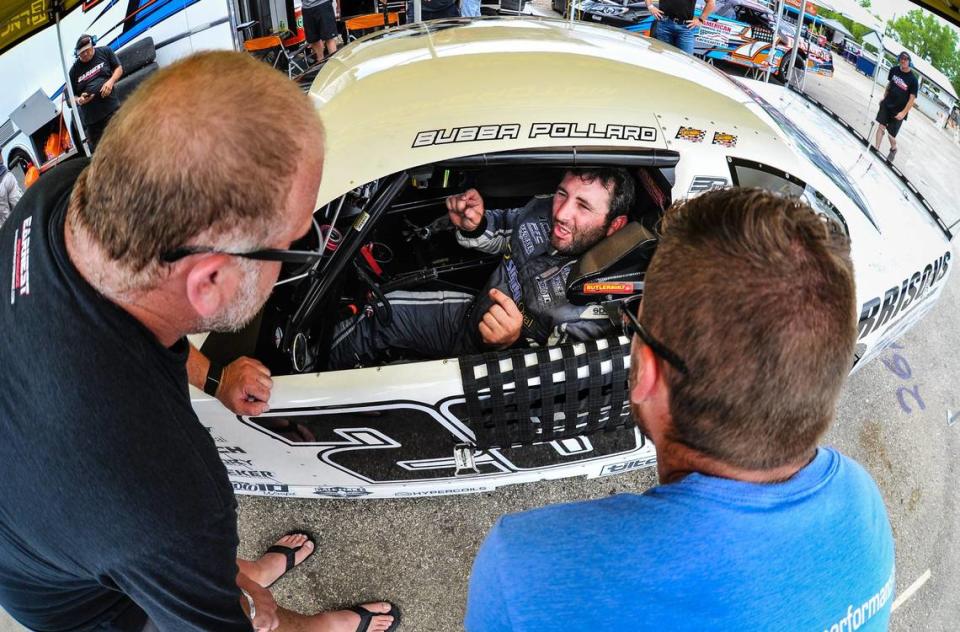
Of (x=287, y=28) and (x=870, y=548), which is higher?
(x=870, y=548)

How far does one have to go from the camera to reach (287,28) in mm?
4953

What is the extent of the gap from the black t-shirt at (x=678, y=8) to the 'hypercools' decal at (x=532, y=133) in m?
3.49

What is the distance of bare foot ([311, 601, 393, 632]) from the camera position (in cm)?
219

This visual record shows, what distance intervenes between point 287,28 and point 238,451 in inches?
153

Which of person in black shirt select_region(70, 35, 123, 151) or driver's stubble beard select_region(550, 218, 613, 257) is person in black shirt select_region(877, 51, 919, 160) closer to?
driver's stubble beard select_region(550, 218, 613, 257)

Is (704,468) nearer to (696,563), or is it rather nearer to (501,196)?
(696,563)

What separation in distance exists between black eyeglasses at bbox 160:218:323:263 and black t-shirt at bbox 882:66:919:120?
3.22 m

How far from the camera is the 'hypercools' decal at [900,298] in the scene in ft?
7.48

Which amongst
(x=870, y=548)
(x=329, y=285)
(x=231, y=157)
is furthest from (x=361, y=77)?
(x=870, y=548)

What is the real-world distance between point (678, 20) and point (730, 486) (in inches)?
196

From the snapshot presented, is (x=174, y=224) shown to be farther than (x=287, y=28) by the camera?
No

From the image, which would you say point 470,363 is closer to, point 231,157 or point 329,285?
point 329,285

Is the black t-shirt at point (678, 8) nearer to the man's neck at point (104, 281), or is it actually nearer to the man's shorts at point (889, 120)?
the man's shorts at point (889, 120)

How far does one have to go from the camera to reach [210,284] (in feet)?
3.58
